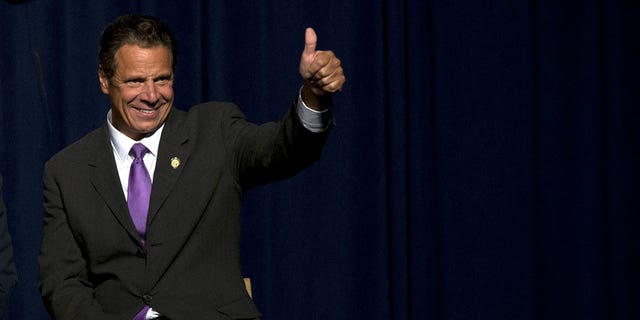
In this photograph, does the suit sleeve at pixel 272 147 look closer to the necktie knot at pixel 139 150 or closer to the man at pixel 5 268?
the necktie knot at pixel 139 150

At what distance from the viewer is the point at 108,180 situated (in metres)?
2.00

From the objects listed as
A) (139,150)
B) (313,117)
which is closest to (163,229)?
(139,150)

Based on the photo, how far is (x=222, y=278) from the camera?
2.02 meters

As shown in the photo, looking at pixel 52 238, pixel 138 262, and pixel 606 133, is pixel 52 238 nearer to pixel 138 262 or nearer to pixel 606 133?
pixel 138 262

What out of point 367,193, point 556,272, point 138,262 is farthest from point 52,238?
point 556,272

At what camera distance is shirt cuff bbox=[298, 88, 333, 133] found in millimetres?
1779

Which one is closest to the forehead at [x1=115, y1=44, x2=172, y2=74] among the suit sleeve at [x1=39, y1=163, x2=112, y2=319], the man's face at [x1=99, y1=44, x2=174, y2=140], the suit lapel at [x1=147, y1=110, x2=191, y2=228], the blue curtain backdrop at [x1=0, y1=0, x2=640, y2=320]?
the man's face at [x1=99, y1=44, x2=174, y2=140]

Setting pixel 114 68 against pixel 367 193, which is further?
pixel 367 193

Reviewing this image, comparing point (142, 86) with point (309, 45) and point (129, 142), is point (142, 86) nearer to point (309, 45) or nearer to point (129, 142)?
point (129, 142)

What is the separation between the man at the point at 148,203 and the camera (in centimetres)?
197

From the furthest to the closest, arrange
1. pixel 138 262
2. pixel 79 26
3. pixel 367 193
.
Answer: pixel 367 193 → pixel 79 26 → pixel 138 262

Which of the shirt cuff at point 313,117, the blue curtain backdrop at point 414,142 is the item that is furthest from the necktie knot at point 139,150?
the blue curtain backdrop at point 414,142

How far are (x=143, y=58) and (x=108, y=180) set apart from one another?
0.87ft

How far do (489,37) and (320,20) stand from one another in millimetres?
619
